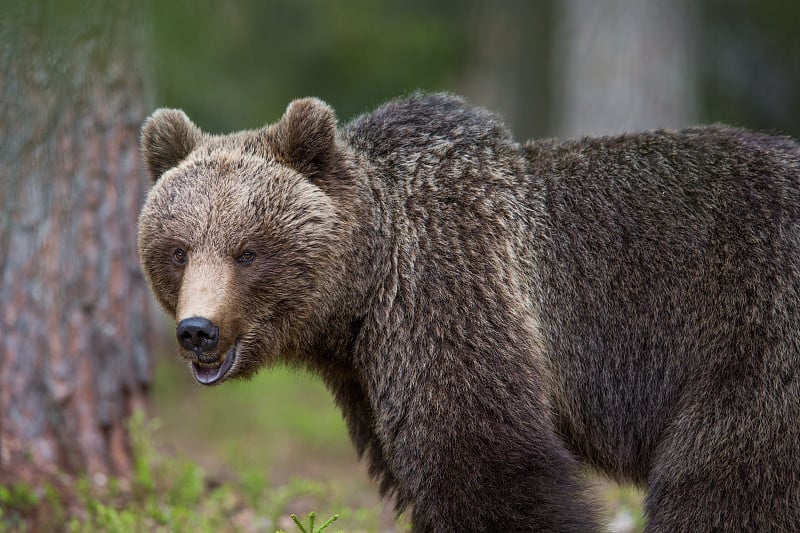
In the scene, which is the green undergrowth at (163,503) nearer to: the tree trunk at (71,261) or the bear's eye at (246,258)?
the tree trunk at (71,261)

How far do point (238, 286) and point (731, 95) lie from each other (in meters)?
16.0

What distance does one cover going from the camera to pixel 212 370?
16.1 ft

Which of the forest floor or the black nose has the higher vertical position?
the black nose

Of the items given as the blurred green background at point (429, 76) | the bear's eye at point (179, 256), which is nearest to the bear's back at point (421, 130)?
the bear's eye at point (179, 256)

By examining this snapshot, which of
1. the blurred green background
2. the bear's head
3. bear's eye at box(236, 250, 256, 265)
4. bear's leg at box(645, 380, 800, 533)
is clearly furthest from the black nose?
the blurred green background

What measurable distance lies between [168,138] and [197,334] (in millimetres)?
1398

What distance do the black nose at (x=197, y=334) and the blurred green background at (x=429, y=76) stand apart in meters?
2.92

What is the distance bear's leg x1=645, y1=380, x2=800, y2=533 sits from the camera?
14.9 ft

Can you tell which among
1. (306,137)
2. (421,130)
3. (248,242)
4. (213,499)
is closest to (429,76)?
(213,499)

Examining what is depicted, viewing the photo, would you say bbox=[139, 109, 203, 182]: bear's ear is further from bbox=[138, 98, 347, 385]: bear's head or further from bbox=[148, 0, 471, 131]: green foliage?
bbox=[148, 0, 471, 131]: green foliage

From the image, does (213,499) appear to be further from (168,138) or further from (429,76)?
(429,76)

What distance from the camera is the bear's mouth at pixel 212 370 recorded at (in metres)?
4.87

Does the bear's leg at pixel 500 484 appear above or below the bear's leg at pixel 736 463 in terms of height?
below

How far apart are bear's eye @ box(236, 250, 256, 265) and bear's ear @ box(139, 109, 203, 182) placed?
914mm
